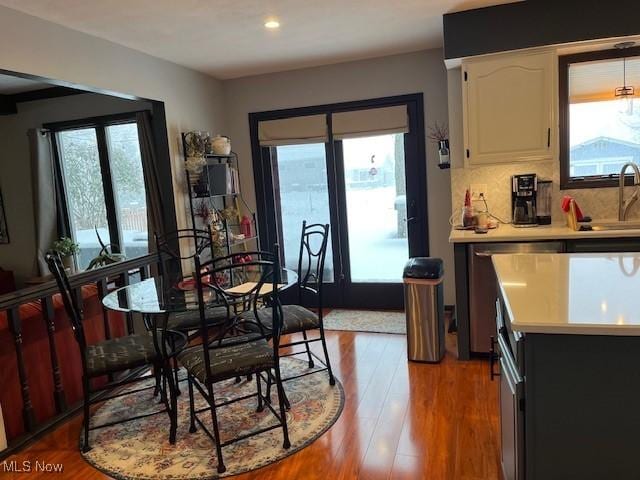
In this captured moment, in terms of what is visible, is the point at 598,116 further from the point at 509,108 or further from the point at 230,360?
the point at 230,360

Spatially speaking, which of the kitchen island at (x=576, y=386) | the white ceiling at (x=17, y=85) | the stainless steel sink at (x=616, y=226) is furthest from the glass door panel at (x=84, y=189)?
the kitchen island at (x=576, y=386)

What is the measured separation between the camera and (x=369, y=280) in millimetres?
4953

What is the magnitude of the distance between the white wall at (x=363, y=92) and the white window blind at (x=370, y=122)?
152 millimetres

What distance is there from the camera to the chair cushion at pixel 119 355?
2.59 m

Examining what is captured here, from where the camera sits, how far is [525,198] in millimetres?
3689

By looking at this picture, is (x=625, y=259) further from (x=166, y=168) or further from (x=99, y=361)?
(x=166, y=168)

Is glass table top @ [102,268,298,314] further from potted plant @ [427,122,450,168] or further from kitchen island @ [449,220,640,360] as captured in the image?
potted plant @ [427,122,450,168]

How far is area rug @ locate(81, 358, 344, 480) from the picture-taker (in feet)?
7.95

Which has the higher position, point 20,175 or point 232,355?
point 20,175

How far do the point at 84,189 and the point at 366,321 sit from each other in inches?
132

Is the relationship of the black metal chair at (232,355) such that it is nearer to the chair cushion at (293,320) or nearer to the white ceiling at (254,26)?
the chair cushion at (293,320)

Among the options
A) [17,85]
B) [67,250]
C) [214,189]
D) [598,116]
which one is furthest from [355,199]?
[17,85]

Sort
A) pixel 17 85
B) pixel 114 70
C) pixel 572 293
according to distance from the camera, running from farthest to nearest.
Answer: pixel 17 85 < pixel 114 70 < pixel 572 293

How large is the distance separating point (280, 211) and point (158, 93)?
1.70m
